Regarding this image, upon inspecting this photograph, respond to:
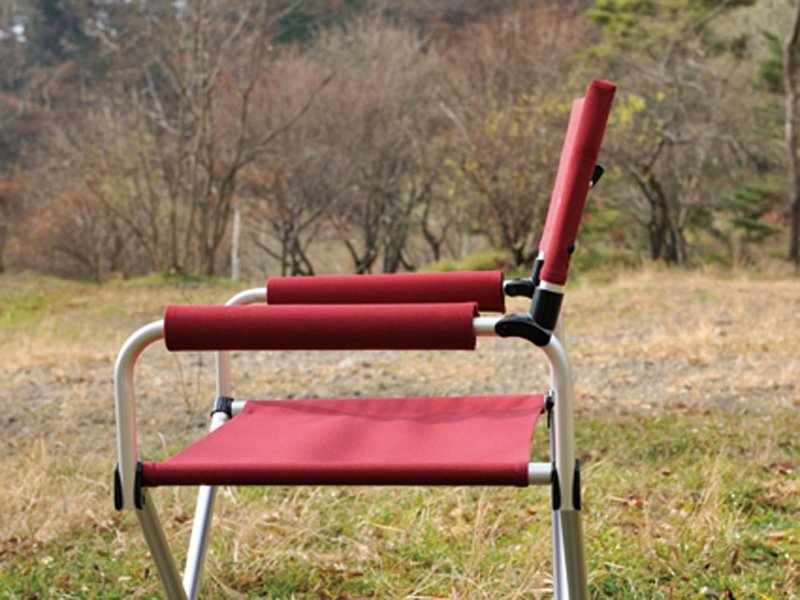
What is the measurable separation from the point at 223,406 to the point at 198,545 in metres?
0.25

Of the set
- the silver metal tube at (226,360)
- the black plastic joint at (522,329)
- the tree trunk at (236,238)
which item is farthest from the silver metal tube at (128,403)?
the tree trunk at (236,238)

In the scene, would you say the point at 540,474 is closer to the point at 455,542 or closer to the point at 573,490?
the point at 573,490

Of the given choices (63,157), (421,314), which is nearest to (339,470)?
(421,314)

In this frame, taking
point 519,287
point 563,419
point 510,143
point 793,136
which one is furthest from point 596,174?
point 793,136

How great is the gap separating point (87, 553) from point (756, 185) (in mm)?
15224

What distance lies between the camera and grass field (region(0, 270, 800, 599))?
2.06m

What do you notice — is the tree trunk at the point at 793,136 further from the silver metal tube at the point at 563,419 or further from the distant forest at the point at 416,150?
the silver metal tube at the point at 563,419

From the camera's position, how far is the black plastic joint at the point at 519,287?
1912 mm

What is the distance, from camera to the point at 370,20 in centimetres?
2022

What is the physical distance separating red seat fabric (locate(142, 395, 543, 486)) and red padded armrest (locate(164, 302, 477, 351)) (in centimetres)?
16

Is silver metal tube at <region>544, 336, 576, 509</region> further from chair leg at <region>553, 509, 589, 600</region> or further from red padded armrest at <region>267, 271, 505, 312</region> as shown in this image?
red padded armrest at <region>267, 271, 505, 312</region>

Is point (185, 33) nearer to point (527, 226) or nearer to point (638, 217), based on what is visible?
point (527, 226)

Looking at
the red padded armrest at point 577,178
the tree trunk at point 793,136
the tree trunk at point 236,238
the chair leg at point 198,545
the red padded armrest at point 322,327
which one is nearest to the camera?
the red padded armrest at point 322,327

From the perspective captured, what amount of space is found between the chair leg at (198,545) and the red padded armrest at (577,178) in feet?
2.32
